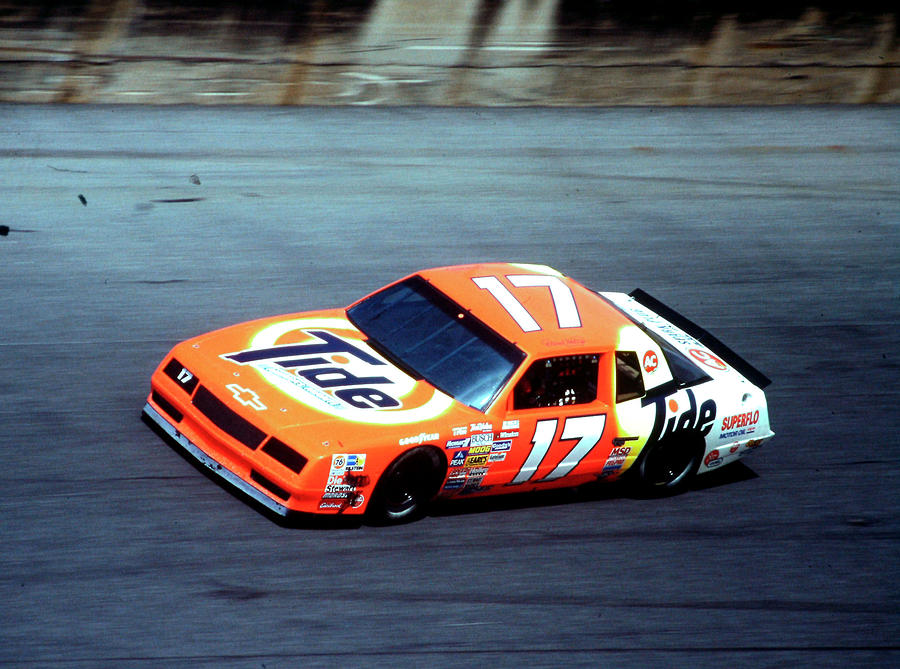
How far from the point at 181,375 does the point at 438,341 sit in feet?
5.02

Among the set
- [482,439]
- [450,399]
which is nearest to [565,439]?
[482,439]

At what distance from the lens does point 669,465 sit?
24.5 ft

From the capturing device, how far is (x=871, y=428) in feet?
28.0

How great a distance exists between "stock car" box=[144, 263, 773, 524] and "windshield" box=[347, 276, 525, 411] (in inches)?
0.4

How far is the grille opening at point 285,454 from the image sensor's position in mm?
6086

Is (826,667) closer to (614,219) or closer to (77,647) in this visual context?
(77,647)

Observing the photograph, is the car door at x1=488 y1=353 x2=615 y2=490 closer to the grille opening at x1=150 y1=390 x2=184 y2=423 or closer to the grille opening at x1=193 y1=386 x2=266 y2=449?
the grille opening at x1=193 y1=386 x2=266 y2=449

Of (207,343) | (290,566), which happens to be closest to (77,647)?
(290,566)

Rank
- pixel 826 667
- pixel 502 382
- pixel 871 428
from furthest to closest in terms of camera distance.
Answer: pixel 871 428 < pixel 502 382 < pixel 826 667

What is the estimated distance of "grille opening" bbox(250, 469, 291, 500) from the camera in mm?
6148

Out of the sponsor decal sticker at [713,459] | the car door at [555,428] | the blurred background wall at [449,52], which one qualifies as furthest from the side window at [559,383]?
the blurred background wall at [449,52]

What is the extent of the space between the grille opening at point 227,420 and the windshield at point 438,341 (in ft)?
3.62

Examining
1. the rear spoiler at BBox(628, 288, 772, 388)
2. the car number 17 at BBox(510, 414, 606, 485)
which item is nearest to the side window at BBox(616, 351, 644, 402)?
the car number 17 at BBox(510, 414, 606, 485)

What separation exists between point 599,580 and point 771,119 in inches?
409
